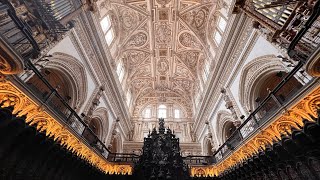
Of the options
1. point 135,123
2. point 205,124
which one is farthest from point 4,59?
→ point 135,123

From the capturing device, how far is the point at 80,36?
8695 mm

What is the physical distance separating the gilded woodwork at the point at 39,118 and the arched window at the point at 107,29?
318 inches

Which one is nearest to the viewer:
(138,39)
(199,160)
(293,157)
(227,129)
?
(293,157)

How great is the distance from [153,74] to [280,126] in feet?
50.3

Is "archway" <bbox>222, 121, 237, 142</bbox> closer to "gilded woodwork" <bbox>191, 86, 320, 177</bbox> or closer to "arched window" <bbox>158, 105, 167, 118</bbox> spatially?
"gilded woodwork" <bbox>191, 86, 320, 177</bbox>

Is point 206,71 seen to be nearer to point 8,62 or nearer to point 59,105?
point 59,105

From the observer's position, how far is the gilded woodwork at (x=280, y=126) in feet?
14.2

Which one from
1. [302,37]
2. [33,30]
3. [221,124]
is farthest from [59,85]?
[221,124]

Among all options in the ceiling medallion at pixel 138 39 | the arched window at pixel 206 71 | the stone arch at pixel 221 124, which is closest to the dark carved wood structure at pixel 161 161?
the stone arch at pixel 221 124

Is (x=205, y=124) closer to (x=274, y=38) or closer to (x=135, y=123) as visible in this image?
(x=135, y=123)

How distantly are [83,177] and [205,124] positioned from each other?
1025 centimetres

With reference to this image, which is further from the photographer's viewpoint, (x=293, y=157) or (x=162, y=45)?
(x=162, y=45)

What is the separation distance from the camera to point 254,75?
27.1ft

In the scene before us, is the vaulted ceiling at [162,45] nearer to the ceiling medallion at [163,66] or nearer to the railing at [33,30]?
the ceiling medallion at [163,66]
